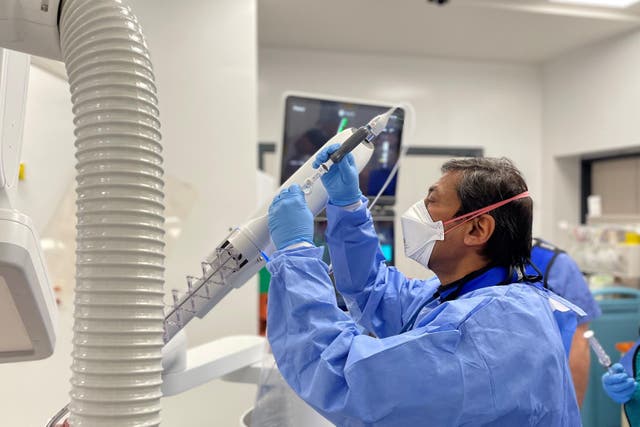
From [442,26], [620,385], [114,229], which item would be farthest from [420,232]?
[442,26]

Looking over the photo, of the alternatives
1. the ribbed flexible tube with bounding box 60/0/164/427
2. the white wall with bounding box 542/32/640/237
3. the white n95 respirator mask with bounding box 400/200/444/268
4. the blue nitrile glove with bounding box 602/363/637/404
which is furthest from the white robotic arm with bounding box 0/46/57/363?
the white wall with bounding box 542/32/640/237

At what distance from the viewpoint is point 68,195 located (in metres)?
2.07

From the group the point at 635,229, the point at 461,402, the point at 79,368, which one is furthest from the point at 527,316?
the point at 635,229

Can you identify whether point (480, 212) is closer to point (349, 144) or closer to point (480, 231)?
point (480, 231)

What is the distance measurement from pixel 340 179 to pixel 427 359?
1.54 ft

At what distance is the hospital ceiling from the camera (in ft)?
10.6

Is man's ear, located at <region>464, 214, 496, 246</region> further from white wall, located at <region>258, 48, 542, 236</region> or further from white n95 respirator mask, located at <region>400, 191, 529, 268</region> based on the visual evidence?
white wall, located at <region>258, 48, 542, 236</region>

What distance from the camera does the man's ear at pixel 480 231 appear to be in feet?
3.66

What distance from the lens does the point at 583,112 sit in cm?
396

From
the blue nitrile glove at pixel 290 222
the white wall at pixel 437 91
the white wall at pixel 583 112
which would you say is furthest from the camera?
the white wall at pixel 437 91

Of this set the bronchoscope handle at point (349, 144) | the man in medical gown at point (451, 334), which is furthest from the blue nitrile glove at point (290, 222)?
the bronchoscope handle at point (349, 144)

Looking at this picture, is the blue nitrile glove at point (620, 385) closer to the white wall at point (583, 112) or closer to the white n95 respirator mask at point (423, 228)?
the white n95 respirator mask at point (423, 228)

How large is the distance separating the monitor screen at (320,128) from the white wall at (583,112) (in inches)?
101

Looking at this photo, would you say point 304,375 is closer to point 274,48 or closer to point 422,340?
point 422,340
